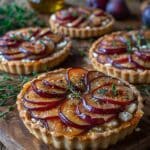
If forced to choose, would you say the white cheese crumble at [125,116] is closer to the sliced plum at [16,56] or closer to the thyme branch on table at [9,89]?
the thyme branch on table at [9,89]

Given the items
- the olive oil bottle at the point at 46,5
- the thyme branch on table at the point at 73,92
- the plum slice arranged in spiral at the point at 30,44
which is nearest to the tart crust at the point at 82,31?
the plum slice arranged in spiral at the point at 30,44

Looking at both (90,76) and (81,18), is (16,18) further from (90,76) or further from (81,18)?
(90,76)

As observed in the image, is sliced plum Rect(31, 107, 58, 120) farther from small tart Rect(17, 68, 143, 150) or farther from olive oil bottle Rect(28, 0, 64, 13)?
olive oil bottle Rect(28, 0, 64, 13)

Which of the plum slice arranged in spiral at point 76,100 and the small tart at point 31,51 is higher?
Result: the plum slice arranged in spiral at point 76,100

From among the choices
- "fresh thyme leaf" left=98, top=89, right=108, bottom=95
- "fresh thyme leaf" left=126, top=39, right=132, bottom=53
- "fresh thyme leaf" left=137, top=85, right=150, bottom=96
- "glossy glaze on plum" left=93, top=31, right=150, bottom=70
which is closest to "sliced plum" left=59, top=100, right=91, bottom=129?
"fresh thyme leaf" left=98, top=89, right=108, bottom=95

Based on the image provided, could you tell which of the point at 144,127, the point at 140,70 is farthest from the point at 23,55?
the point at 144,127

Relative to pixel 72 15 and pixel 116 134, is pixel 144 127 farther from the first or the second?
pixel 72 15

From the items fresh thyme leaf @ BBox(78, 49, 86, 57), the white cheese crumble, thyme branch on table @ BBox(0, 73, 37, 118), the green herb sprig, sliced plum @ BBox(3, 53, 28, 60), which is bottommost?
fresh thyme leaf @ BBox(78, 49, 86, 57)
